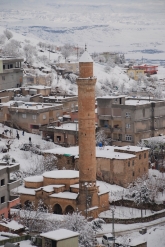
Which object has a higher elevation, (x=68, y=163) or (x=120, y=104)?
(x=120, y=104)

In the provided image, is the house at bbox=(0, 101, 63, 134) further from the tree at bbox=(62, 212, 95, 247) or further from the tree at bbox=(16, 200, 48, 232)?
the tree at bbox=(62, 212, 95, 247)

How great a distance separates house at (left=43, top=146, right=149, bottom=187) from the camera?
1172 inches

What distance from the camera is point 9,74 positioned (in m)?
44.4

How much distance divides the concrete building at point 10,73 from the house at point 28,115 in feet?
16.8

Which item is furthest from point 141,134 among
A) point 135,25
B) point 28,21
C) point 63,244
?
point 135,25

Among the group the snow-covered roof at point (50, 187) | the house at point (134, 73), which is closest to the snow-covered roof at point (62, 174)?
the snow-covered roof at point (50, 187)

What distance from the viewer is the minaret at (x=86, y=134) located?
2594 cm

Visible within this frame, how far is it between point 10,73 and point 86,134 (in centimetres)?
1941

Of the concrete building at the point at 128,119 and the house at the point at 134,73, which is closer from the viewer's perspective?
the concrete building at the point at 128,119

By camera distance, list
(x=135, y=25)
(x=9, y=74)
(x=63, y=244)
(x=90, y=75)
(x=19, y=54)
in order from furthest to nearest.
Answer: (x=135, y=25) < (x=19, y=54) < (x=9, y=74) < (x=90, y=75) < (x=63, y=244)

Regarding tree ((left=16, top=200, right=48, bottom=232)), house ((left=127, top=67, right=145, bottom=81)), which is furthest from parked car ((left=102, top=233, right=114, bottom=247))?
house ((left=127, top=67, right=145, bottom=81))

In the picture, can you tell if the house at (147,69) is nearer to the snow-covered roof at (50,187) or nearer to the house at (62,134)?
the house at (62,134)

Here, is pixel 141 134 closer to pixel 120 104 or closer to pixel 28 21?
pixel 120 104

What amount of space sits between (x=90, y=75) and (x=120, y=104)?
34.7 feet
